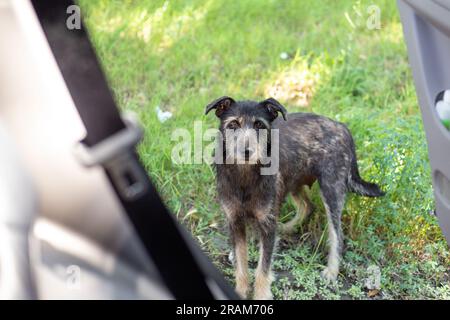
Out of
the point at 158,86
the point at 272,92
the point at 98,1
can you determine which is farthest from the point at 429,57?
the point at 98,1

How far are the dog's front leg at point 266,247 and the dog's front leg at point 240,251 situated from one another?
0.08 m

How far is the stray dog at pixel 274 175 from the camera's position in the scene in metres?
3.64

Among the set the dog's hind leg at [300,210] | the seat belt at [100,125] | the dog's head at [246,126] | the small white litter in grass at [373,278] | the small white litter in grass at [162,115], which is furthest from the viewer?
the small white litter in grass at [162,115]

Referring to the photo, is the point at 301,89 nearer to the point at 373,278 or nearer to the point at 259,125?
the point at 259,125

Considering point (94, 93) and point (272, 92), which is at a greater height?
point (94, 93)

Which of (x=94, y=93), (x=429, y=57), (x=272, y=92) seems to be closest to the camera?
(x=94, y=93)

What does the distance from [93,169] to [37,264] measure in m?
0.30

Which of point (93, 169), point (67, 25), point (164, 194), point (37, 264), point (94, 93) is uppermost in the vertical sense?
point (67, 25)

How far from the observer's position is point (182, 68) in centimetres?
558

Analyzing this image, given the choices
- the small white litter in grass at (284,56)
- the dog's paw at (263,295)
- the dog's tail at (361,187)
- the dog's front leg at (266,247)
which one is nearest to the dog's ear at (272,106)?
the dog's front leg at (266,247)

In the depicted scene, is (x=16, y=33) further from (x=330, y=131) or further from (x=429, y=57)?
(x=330, y=131)

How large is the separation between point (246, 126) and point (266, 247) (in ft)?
2.46

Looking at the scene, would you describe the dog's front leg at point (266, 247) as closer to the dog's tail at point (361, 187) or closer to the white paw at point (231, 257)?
the white paw at point (231, 257)

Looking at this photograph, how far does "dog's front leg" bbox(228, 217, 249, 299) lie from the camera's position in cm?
377
